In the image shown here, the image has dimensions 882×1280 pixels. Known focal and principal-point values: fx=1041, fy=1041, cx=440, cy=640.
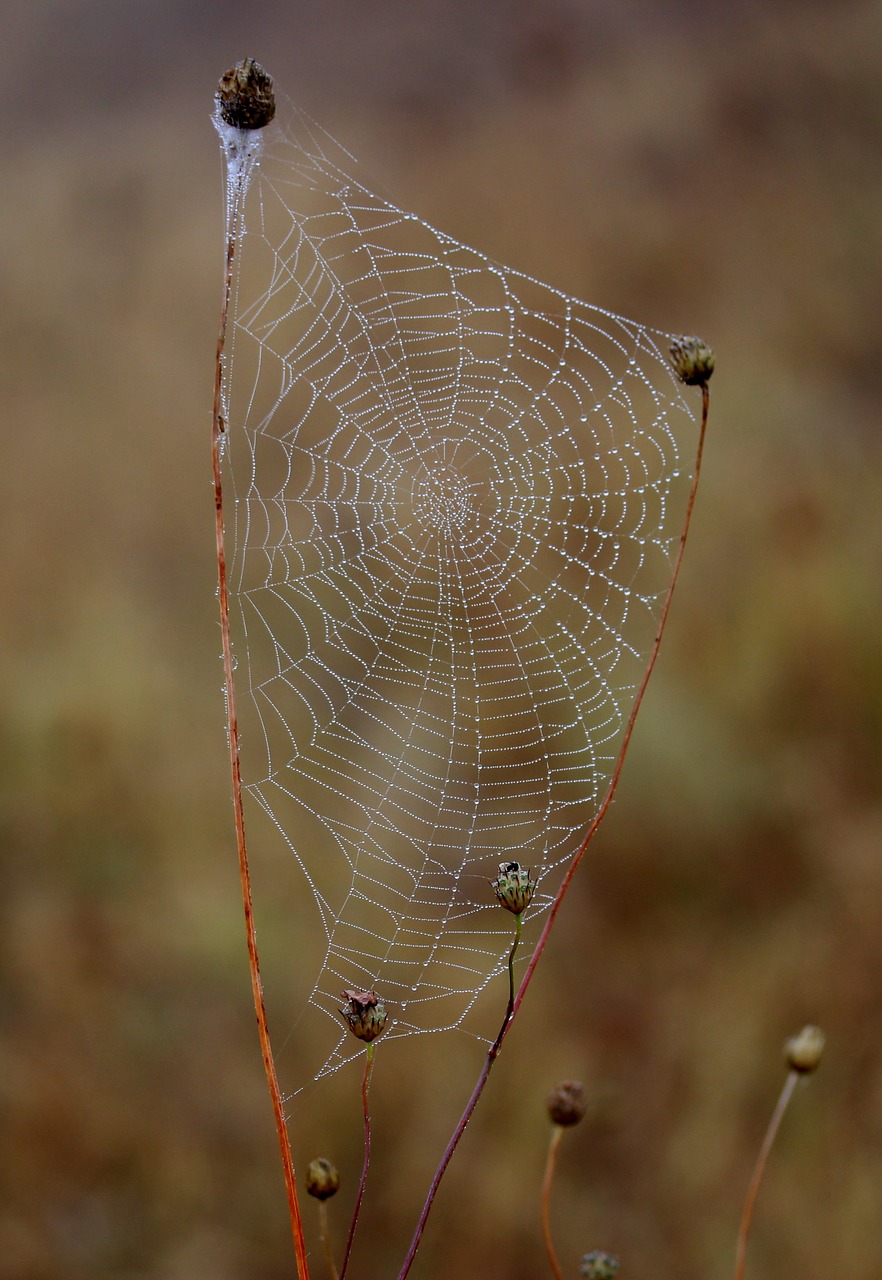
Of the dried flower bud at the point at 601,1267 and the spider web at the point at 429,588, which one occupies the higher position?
the spider web at the point at 429,588

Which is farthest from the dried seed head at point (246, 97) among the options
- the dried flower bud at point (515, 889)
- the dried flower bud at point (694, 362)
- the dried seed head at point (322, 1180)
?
the dried seed head at point (322, 1180)

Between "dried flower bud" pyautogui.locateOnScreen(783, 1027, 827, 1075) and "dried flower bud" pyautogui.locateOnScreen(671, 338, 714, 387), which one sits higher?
A: "dried flower bud" pyautogui.locateOnScreen(671, 338, 714, 387)

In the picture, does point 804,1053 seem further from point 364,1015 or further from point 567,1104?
point 364,1015

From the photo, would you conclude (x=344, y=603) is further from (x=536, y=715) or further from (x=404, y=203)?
(x=404, y=203)

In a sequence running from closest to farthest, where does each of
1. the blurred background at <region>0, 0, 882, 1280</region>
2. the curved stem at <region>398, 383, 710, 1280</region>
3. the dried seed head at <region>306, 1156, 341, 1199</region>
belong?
the curved stem at <region>398, 383, 710, 1280</region> < the dried seed head at <region>306, 1156, 341, 1199</region> < the blurred background at <region>0, 0, 882, 1280</region>

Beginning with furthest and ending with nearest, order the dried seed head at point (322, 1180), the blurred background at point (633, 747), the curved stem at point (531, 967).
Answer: the blurred background at point (633, 747) < the dried seed head at point (322, 1180) < the curved stem at point (531, 967)

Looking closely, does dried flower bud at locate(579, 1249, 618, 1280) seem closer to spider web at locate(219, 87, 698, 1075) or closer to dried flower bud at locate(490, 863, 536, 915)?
dried flower bud at locate(490, 863, 536, 915)

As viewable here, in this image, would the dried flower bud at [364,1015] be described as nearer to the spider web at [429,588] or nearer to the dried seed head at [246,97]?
the dried seed head at [246,97]

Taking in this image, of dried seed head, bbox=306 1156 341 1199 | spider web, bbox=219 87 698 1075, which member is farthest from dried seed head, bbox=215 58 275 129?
spider web, bbox=219 87 698 1075
